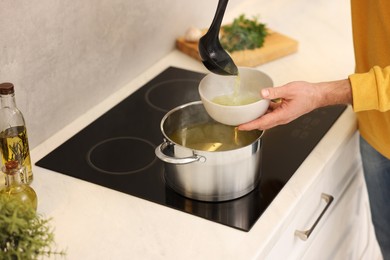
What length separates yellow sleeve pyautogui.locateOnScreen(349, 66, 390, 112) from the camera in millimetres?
1196

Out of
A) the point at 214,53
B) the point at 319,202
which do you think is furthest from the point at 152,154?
the point at 319,202

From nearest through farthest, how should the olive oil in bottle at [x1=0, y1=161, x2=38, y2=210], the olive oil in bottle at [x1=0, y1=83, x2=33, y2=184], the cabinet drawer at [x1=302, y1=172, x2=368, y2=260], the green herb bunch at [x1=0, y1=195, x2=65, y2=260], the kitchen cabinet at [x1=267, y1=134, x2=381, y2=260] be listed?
the green herb bunch at [x1=0, y1=195, x2=65, y2=260] < the olive oil in bottle at [x1=0, y1=161, x2=38, y2=210] < the olive oil in bottle at [x1=0, y1=83, x2=33, y2=184] < the kitchen cabinet at [x1=267, y1=134, x2=381, y2=260] < the cabinet drawer at [x1=302, y1=172, x2=368, y2=260]

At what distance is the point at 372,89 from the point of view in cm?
121

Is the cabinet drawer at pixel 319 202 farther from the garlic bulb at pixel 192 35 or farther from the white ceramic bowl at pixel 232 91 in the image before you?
the garlic bulb at pixel 192 35

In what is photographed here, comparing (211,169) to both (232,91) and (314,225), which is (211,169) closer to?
(232,91)

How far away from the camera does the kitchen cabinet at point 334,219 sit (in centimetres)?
126

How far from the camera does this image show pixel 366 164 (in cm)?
155

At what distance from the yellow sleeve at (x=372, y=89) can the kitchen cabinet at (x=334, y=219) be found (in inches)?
7.1

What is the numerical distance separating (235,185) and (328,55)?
30.8 inches

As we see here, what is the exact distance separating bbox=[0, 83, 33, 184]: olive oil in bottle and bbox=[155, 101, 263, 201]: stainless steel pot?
262mm

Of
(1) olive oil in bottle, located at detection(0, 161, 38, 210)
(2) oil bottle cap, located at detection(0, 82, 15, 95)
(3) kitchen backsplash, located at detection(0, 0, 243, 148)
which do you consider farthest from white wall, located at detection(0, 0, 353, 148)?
(1) olive oil in bottle, located at detection(0, 161, 38, 210)

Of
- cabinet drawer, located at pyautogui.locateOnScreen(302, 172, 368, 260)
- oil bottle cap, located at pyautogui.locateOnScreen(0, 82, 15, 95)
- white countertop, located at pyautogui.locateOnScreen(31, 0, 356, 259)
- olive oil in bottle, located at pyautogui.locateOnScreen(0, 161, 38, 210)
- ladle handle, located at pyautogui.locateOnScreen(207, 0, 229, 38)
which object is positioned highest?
ladle handle, located at pyautogui.locateOnScreen(207, 0, 229, 38)

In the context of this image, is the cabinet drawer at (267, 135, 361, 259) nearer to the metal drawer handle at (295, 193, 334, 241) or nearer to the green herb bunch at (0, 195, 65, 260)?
the metal drawer handle at (295, 193, 334, 241)

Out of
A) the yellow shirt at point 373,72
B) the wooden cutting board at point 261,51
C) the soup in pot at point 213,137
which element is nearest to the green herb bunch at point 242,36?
the wooden cutting board at point 261,51
